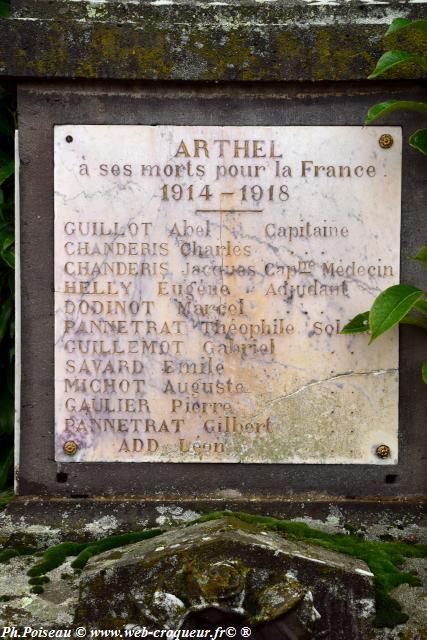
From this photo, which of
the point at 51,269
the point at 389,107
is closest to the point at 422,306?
the point at 389,107

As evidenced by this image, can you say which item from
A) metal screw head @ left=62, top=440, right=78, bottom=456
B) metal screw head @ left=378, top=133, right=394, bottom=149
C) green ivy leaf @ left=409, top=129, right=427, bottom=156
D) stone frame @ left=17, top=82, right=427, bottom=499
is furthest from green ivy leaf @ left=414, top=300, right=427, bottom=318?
metal screw head @ left=62, top=440, right=78, bottom=456

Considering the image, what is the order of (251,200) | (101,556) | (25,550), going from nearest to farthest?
1. (101,556)
2. (25,550)
3. (251,200)

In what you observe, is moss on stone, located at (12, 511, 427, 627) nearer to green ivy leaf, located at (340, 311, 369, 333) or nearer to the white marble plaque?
the white marble plaque

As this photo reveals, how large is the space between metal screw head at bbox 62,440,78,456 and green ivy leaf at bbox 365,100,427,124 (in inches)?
81.8

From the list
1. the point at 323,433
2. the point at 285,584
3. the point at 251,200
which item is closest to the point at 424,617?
the point at 285,584

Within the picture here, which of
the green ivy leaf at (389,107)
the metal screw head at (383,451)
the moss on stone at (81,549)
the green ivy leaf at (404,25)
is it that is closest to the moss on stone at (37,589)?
the moss on stone at (81,549)

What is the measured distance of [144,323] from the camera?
3838 millimetres

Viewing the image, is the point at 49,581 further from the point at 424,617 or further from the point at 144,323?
the point at 424,617

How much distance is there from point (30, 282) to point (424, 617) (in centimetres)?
234

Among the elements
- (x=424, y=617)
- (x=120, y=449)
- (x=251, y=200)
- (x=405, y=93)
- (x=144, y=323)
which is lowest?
(x=424, y=617)

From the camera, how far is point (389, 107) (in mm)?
3508

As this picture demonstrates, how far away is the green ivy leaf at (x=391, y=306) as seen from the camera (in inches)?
132

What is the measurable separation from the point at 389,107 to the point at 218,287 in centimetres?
115

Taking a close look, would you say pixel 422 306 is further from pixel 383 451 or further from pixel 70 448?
pixel 70 448
